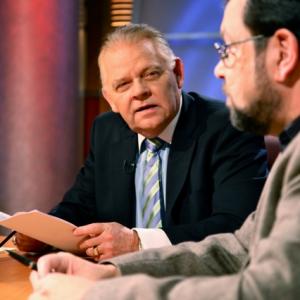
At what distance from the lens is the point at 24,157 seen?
12.6 ft

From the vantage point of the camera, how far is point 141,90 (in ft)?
6.88

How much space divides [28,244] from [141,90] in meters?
0.68

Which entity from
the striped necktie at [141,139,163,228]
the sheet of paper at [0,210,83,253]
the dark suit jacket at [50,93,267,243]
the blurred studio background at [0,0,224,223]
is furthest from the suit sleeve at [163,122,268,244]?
the blurred studio background at [0,0,224,223]

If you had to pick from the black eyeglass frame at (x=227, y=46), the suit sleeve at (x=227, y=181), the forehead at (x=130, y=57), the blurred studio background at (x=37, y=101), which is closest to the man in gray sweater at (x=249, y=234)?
the black eyeglass frame at (x=227, y=46)

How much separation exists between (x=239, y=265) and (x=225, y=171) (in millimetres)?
729

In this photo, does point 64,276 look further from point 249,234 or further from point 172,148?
point 172,148

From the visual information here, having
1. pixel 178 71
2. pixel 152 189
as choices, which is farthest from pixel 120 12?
pixel 152 189

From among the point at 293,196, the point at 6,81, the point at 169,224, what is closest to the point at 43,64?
the point at 6,81

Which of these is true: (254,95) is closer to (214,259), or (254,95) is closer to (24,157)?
(214,259)

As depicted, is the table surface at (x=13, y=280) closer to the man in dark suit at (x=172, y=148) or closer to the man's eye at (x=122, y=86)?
the man in dark suit at (x=172, y=148)

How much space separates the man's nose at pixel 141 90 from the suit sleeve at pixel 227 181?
0.29 m

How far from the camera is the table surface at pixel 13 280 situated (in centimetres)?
144

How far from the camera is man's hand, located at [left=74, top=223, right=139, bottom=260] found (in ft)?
5.72

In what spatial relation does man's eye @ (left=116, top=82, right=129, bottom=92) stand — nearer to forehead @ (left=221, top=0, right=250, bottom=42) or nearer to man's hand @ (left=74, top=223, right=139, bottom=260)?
man's hand @ (left=74, top=223, right=139, bottom=260)
